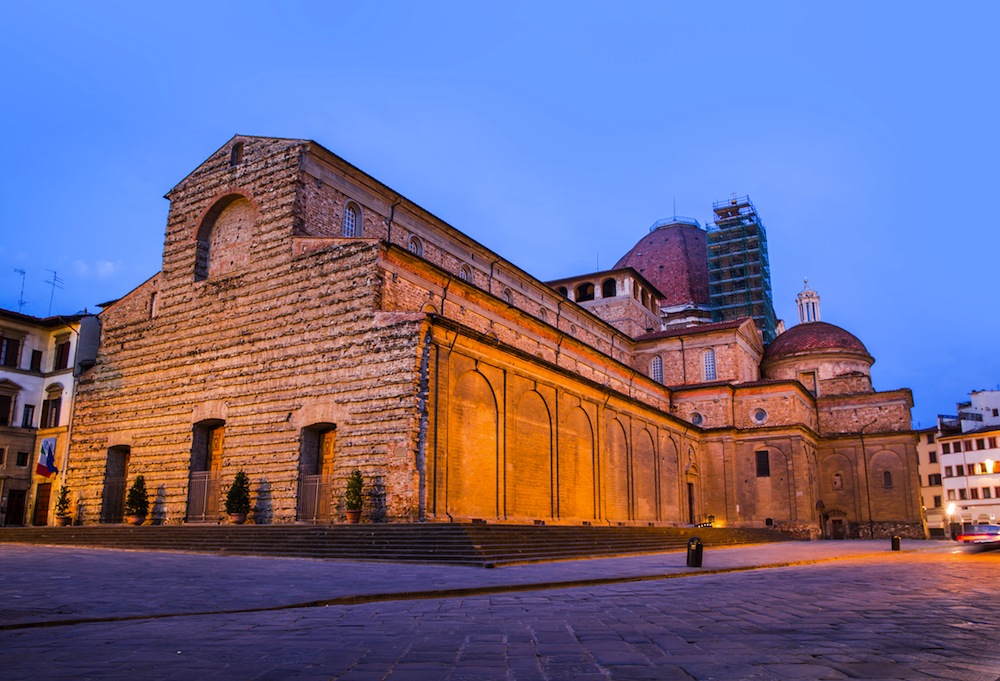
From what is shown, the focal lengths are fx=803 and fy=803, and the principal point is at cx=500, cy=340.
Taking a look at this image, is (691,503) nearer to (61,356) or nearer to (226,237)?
(226,237)

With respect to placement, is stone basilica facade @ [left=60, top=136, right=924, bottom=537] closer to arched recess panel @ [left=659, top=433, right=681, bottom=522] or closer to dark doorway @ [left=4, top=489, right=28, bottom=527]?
arched recess panel @ [left=659, top=433, right=681, bottom=522]

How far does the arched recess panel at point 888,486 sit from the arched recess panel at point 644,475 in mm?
18930

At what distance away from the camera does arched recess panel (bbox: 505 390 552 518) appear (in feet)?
87.6

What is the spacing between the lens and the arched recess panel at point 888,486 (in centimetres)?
4859

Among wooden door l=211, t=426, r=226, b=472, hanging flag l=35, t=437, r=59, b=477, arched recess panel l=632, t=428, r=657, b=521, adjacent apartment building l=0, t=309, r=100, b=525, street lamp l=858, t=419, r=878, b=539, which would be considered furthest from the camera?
street lamp l=858, t=419, r=878, b=539

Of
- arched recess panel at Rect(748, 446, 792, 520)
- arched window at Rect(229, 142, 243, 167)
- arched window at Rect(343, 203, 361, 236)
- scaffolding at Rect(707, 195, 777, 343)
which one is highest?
scaffolding at Rect(707, 195, 777, 343)

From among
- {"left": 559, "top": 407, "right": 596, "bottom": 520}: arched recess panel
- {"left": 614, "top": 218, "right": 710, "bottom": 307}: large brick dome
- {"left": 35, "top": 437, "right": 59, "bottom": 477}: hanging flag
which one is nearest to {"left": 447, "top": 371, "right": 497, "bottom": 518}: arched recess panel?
{"left": 559, "top": 407, "right": 596, "bottom": 520}: arched recess panel

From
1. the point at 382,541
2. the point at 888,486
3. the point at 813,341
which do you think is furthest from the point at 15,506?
the point at 888,486

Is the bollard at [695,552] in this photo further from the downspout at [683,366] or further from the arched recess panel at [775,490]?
the downspout at [683,366]

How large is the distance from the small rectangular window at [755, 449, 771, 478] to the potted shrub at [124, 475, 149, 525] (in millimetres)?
32892

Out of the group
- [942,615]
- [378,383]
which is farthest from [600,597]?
[378,383]

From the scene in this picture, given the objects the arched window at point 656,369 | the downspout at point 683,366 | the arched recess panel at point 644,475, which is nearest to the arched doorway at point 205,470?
the arched recess panel at point 644,475

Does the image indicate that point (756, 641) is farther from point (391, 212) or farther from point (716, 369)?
point (716, 369)

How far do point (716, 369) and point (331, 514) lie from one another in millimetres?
Answer: 30811
